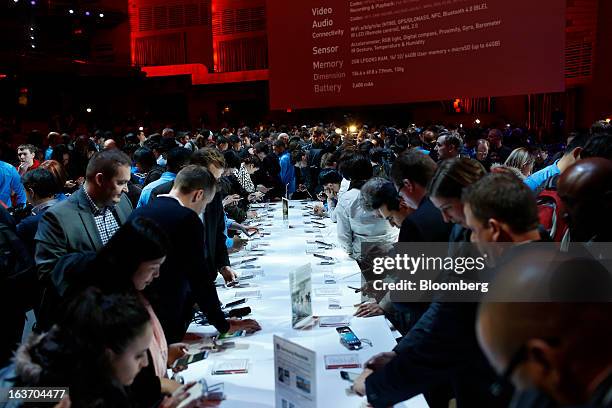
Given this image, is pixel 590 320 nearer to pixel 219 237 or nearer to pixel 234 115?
pixel 219 237

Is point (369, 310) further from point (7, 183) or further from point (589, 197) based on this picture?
point (7, 183)

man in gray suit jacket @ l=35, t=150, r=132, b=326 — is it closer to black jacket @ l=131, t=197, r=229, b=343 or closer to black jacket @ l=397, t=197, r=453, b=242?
black jacket @ l=131, t=197, r=229, b=343

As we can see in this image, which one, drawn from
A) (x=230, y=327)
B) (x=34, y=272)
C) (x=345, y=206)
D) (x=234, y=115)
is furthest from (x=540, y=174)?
(x=234, y=115)

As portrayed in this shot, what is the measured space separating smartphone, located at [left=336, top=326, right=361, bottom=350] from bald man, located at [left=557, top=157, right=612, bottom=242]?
3.26 ft

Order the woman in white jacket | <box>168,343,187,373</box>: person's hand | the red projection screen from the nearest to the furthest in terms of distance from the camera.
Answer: <box>168,343,187,373</box>: person's hand → the woman in white jacket → the red projection screen

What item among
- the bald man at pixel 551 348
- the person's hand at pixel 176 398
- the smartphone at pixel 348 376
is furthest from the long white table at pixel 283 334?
the bald man at pixel 551 348

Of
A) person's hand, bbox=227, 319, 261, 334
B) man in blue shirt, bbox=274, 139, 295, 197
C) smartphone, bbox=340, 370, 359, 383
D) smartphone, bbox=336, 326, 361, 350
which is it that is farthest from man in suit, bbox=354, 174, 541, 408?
man in blue shirt, bbox=274, 139, 295, 197

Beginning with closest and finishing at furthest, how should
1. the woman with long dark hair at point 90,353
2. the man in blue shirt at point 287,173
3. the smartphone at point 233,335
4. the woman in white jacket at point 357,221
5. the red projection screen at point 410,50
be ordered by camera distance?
the woman with long dark hair at point 90,353 → the smartphone at point 233,335 → the woman in white jacket at point 357,221 → the red projection screen at point 410,50 → the man in blue shirt at point 287,173

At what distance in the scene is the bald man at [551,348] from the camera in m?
0.54

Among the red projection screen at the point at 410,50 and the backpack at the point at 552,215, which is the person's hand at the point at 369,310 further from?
the red projection screen at the point at 410,50

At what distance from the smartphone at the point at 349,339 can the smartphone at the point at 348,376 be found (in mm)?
257

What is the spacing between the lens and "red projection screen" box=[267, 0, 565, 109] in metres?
4.08

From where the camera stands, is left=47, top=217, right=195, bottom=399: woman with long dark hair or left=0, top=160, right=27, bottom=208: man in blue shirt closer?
left=47, top=217, right=195, bottom=399: woman with long dark hair

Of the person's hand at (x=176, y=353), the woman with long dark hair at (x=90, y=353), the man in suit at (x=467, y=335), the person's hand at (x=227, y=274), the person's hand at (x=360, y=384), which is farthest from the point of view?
the person's hand at (x=227, y=274)
